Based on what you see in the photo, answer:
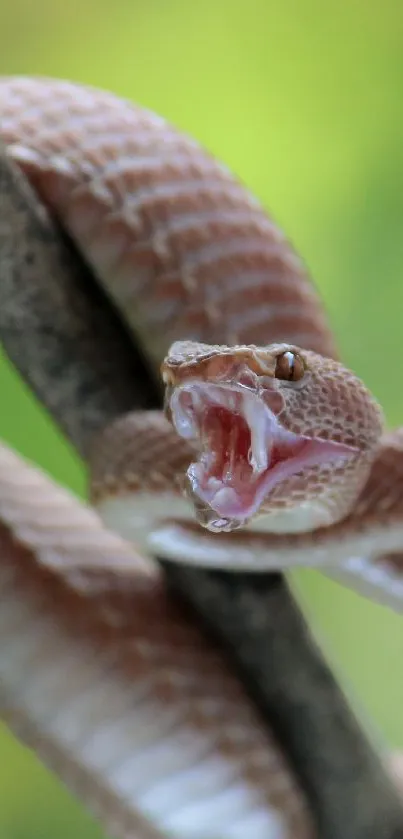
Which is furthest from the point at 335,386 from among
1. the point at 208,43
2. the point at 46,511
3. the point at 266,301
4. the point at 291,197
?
the point at 208,43

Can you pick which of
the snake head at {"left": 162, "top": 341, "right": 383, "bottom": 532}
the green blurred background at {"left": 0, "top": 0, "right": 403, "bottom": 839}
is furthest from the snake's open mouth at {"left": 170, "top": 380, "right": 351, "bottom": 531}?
the green blurred background at {"left": 0, "top": 0, "right": 403, "bottom": 839}

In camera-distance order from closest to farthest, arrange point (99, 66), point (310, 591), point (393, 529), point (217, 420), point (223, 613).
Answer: point (217, 420) → point (393, 529) → point (223, 613) → point (99, 66) → point (310, 591)

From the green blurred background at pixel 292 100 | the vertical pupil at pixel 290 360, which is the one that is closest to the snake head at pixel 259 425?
the vertical pupil at pixel 290 360

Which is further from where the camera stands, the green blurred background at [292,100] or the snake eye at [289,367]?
the green blurred background at [292,100]

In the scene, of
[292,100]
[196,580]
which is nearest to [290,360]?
[196,580]

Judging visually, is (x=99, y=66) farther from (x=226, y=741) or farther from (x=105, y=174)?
(x=226, y=741)

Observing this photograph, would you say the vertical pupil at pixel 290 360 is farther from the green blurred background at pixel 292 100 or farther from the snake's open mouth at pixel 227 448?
the green blurred background at pixel 292 100

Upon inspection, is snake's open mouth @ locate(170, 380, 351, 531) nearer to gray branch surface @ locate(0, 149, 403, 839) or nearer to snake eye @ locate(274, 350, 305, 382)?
snake eye @ locate(274, 350, 305, 382)
